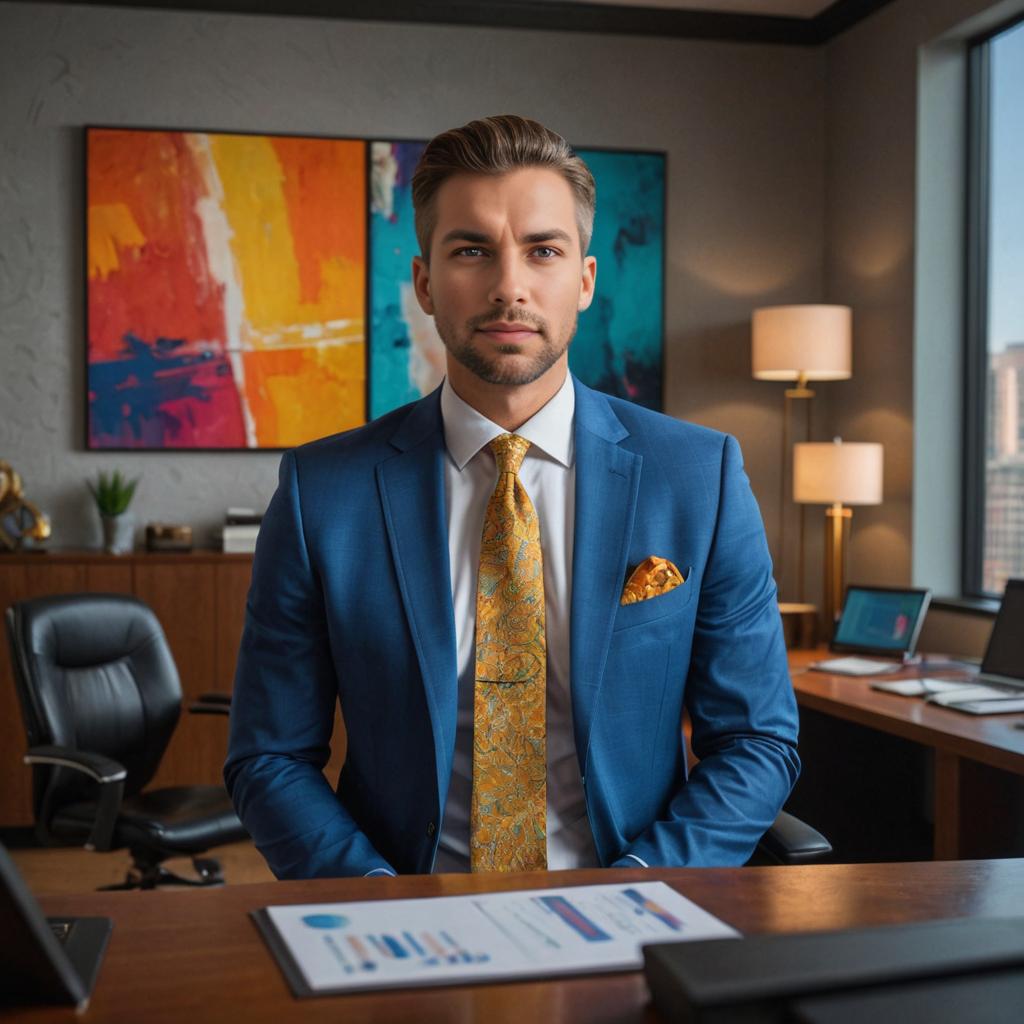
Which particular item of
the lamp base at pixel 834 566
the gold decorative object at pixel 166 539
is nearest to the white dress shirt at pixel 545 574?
the lamp base at pixel 834 566

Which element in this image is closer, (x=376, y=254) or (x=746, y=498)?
(x=746, y=498)

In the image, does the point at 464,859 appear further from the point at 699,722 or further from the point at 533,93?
the point at 533,93

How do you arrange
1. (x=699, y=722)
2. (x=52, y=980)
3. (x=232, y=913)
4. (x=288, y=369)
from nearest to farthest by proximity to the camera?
(x=52, y=980), (x=232, y=913), (x=699, y=722), (x=288, y=369)

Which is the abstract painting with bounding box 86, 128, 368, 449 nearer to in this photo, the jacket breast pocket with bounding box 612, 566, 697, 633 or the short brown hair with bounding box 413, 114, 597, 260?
the short brown hair with bounding box 413, 114, 597, 260

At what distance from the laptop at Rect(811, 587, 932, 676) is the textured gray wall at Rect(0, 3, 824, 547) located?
1.30m

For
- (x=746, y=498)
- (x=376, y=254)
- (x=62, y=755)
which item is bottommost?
(x=62, y=755)

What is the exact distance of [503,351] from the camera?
1698 mm

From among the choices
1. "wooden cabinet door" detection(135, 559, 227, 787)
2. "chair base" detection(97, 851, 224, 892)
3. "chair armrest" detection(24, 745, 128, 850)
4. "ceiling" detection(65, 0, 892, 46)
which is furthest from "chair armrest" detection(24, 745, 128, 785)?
"ceiling" detection(65, 0, 892, 46)

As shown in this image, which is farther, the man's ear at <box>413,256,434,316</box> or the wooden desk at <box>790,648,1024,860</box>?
the wooden desk at <box>790,648,1024,860</box>

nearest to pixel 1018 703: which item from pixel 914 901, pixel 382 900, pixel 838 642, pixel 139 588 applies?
pixel 838 642

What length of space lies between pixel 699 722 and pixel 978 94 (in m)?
3.56

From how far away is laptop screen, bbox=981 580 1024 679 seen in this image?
3.33m

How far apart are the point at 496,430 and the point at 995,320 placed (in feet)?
10.6

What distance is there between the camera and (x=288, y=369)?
503 centimetres
